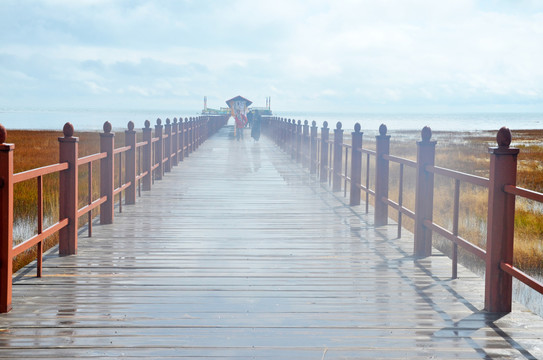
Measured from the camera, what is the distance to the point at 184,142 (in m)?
21.7

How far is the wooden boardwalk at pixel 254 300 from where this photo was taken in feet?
13.9

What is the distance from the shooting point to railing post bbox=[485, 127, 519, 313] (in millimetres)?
4965

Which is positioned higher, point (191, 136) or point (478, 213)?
point (191, 136)

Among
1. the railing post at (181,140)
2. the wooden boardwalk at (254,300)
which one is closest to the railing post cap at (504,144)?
the wooden boardwalk at (254,300)

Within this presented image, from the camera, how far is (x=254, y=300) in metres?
5.29

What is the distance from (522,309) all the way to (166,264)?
125 inches

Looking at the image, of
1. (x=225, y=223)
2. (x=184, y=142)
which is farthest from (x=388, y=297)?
(x=184, y=142)

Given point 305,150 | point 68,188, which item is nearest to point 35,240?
point 68,188

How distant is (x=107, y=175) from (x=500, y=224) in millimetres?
5357

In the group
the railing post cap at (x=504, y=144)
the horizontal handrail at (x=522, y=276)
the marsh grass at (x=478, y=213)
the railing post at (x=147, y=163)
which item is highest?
the railing post cap at (x=504, y=144)

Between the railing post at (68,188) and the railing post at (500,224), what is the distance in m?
3.93

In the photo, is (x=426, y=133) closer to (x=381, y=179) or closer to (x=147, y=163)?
(x=381, y=179)

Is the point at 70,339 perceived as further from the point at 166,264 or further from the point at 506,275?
the point at 506,275

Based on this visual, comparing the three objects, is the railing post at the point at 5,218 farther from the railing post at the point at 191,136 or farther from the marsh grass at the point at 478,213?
the railing post at the point at 191,136
